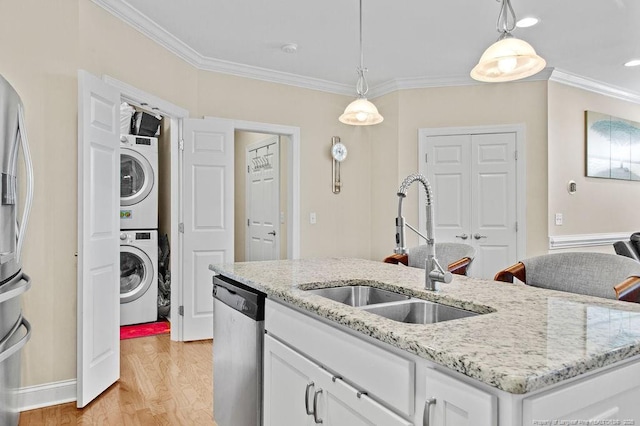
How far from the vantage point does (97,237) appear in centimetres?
276

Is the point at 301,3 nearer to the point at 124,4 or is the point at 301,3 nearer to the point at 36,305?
the point at 124,4

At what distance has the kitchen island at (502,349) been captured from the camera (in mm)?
832

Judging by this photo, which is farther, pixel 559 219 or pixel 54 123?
pixel 559 219

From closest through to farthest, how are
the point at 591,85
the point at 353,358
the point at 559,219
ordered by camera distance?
the point at 353,358, the point at 559,219, the point at 591,85

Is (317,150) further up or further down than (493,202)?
further up

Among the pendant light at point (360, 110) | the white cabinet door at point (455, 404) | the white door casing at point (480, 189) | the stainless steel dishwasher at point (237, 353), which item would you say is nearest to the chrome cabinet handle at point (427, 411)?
the white cabinet door at point (455, 404)

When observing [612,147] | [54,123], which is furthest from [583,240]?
[54,123]

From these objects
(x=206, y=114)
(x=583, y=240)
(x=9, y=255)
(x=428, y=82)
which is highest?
(x=428, y=82)

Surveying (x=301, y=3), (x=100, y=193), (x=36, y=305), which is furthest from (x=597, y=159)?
(x=36, y=305)

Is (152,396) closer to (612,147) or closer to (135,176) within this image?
(135,176)

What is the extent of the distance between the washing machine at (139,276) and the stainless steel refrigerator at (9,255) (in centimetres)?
232

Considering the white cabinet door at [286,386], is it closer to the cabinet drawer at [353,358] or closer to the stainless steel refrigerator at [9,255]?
the cabinet drawer at [353,358]

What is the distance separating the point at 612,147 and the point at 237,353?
5.15 meters

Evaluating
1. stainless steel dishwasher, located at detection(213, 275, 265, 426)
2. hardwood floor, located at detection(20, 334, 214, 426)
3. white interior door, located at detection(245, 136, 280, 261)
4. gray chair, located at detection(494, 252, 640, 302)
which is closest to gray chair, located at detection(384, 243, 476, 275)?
gray chair, located at detection(494, 252, 640, 302)
